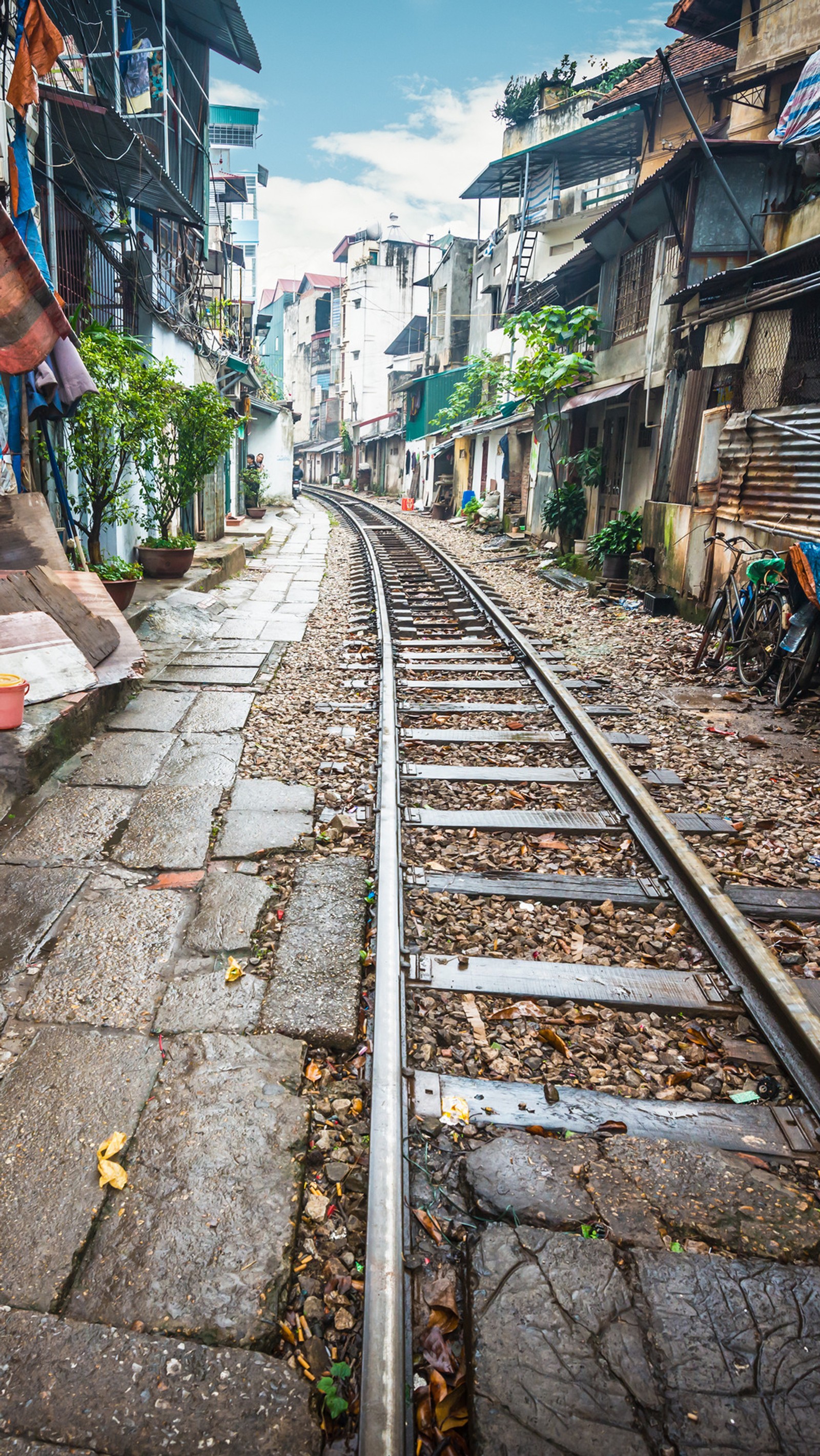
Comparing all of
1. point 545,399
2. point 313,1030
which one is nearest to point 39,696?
point 313,1030

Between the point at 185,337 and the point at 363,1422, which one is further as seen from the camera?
the point at 185,337

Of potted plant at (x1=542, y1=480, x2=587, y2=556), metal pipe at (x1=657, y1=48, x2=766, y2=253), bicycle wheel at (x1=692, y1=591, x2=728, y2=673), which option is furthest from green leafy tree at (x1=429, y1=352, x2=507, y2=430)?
bicycle wheel at (x1=692, y1=591, x2=728, y2=673)

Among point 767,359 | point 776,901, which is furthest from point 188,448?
point 776,901

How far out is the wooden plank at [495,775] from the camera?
5.22 metres

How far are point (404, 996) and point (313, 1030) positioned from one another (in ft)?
1.19

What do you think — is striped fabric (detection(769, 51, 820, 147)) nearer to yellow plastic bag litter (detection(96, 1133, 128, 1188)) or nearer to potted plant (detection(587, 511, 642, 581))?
potted plant (detection(587, 511, 642, 581))

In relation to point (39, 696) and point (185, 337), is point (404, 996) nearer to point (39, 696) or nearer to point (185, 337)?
point (39, 696)

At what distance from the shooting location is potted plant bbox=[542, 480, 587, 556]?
16734 mm

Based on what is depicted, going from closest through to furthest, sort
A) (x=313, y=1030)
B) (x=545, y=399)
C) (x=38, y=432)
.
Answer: (x=313, y=1030) < (x=38, y=432) < (x=545, y=399)

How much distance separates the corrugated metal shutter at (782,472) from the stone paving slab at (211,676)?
17.7ft

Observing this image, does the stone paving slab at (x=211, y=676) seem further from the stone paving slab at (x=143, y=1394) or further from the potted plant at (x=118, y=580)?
the stone paving slab at (x=143, y=1394)

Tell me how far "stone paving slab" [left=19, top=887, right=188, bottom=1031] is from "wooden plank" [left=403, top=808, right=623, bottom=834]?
4.76 feet

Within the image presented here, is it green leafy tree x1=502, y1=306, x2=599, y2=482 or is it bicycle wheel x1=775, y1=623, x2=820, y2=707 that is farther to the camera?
green leafy tree x1=502, y1=306, x2=599, y2=482

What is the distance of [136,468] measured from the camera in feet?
36.4
